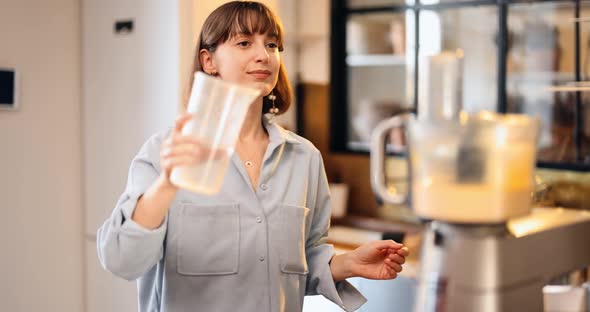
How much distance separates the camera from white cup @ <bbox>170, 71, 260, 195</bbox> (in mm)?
1218

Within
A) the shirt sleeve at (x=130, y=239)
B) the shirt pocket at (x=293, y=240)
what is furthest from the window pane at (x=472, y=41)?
the shirt sleeve at (x=130, y=239)

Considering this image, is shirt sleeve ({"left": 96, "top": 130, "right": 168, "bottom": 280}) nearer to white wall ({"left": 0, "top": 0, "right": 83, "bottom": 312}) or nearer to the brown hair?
the brown hair

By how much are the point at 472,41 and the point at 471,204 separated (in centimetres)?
282

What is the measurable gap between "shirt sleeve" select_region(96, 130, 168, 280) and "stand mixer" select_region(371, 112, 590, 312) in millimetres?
476

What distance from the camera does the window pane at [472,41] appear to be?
145 inches

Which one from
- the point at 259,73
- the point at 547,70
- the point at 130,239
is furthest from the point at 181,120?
the point at 547,70

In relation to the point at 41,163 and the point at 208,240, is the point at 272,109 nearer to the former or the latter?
the point at 208,240

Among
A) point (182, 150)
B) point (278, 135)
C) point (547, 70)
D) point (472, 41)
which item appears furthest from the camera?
point (472, 41)

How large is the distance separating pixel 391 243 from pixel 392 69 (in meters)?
2.51

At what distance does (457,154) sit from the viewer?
108 centimetres

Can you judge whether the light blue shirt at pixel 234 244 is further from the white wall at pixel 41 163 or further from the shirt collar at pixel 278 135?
the white wall at pixel 41 163

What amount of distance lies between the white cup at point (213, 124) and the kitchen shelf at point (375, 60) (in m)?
2.83

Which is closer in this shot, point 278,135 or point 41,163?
point 278,135

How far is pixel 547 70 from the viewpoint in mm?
3520
